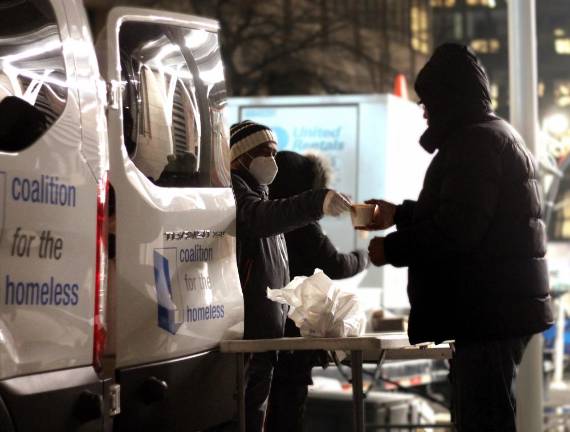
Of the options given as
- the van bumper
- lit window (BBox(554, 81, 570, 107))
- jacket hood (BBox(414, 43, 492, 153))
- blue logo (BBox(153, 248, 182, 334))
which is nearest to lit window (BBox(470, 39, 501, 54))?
lit window (BBox(554, 81, 570, 107))

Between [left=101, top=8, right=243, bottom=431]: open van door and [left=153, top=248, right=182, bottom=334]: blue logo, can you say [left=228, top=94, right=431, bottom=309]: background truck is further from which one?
[left=153, top=248, right=182, bottom=334]: blue logo

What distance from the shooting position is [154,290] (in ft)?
16.9

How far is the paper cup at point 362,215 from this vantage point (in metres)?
5.44

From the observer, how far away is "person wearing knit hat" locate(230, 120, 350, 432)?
5.72 metres

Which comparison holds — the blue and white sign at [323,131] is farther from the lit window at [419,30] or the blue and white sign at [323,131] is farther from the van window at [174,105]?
the lit window at [419,30]

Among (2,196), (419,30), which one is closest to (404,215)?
(2,196)

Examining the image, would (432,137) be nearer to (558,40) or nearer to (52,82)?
(52,82)

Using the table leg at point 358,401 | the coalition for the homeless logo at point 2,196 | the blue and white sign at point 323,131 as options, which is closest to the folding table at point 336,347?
the table leg at point 358,401

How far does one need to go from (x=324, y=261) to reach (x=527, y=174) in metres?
2.16

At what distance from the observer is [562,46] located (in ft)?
128

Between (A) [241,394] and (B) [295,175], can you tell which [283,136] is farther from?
(A) [241,394]

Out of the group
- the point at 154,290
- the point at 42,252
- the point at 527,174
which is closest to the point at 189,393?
the point at 154,290

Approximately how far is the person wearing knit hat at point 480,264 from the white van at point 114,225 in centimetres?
96

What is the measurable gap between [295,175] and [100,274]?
252cm
